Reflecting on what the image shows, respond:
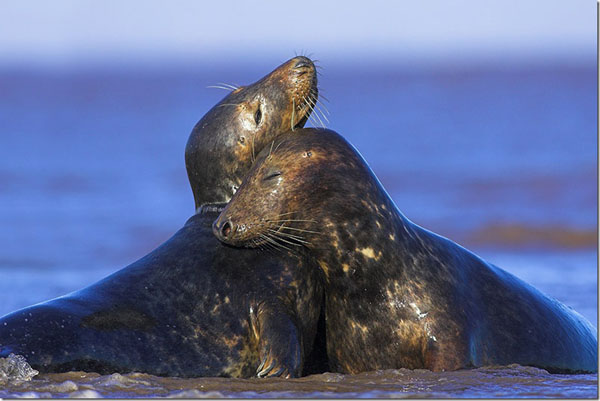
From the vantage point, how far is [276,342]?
6.33 metres

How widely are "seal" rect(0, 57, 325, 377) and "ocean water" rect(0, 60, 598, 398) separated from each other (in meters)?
0.18

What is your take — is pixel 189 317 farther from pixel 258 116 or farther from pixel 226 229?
pixel 258 116

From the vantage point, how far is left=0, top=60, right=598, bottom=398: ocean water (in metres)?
6.30

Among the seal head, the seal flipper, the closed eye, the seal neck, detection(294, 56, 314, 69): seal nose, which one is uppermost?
detection(294, 56, 314, 69): seal nose

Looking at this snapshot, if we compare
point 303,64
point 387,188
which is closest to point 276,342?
point 303,64

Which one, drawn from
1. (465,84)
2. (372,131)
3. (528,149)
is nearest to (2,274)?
(528,149)

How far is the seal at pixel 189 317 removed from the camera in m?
6.33

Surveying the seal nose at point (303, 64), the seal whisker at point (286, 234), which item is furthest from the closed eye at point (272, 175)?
the seal nose at point (303, 64)

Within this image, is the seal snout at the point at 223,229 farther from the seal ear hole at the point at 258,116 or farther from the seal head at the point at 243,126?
the seal ear hole at the point at 258,116

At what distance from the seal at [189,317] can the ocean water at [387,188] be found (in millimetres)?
179

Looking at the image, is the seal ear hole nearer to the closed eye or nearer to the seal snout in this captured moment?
the closed eye

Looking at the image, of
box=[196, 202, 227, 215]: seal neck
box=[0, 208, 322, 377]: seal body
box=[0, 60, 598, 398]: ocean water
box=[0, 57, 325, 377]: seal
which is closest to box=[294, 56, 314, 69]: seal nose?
box=[0, 57, 325, 377]: seal

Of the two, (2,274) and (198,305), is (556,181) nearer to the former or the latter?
(2,274)

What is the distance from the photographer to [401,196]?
1877 centimetres
